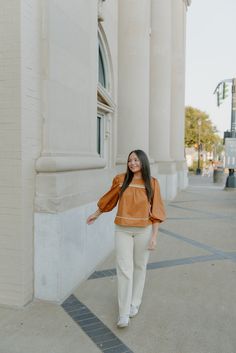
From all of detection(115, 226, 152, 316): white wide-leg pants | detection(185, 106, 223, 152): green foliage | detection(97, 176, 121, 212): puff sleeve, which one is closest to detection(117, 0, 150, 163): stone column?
detection(97, 176, 121, 212): puff sleeve

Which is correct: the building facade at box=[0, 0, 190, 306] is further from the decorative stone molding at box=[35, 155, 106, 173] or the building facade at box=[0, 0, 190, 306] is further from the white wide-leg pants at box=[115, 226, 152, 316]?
the white wide-leg pants at box=[115, 226, 152, 316]

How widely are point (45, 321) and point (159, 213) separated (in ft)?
5.43

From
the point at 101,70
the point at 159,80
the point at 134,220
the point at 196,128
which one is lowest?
the point at 134,220

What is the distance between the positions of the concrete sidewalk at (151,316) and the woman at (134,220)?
0.34 meters

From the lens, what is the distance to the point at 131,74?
9398 millimetres

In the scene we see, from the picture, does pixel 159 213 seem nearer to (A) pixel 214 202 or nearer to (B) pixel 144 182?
(B) pixel 144 182

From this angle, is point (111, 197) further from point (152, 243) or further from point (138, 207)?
point (152, 243)

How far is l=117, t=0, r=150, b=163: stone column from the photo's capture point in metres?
9.25

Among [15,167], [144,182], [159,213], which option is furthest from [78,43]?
[159,213]

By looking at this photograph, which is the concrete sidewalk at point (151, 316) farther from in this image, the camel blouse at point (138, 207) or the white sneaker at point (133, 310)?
the camel blouse at point (138, 207)

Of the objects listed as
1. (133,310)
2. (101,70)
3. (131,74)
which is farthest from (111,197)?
(131,74)

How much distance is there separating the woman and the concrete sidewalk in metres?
0.34

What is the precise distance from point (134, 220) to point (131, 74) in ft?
21.9

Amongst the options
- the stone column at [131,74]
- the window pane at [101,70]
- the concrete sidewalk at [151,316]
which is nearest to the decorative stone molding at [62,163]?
the concrete sidewalk at [151,316]
